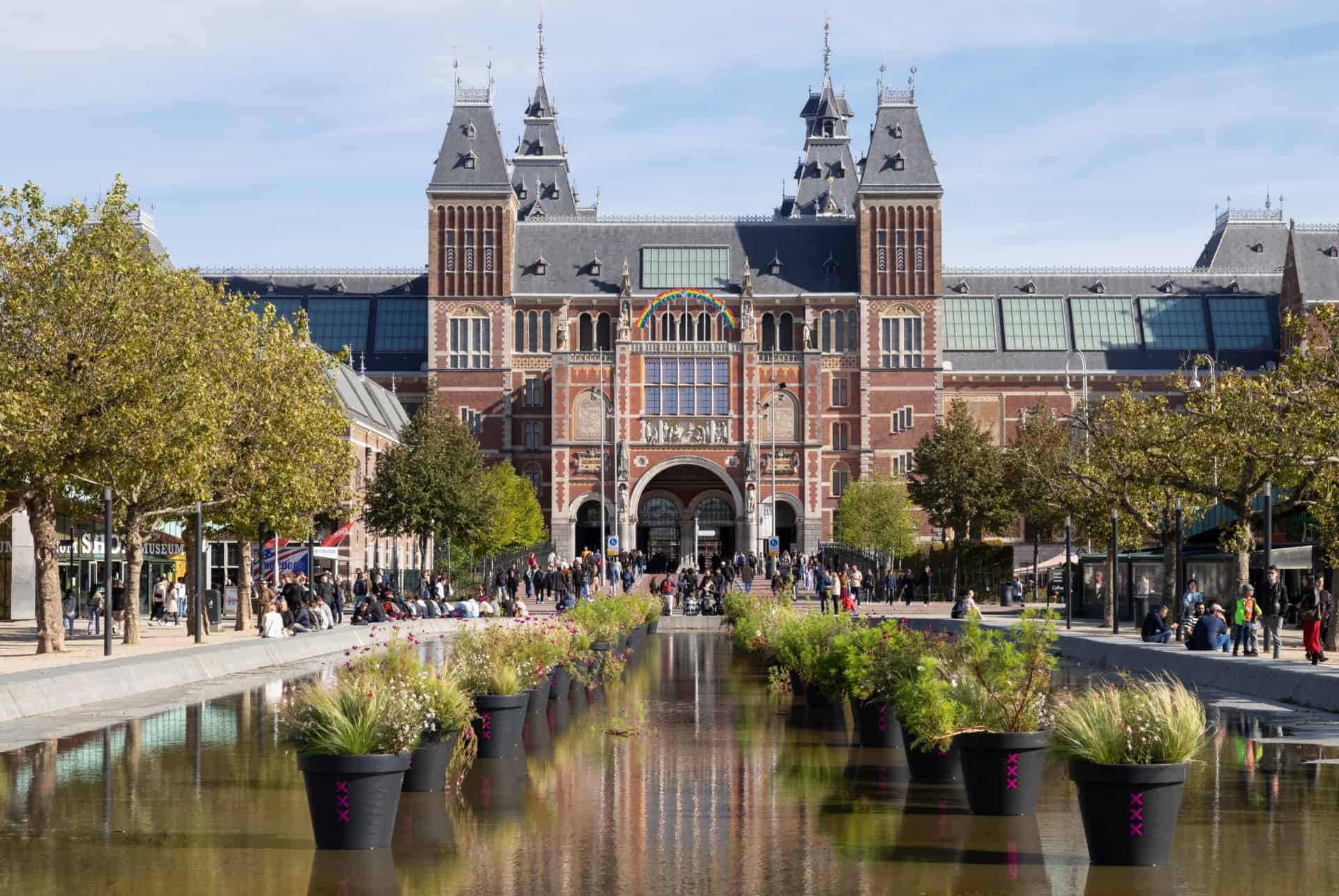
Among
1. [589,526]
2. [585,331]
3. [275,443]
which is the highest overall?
[585,331]

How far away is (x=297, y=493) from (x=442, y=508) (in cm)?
2166

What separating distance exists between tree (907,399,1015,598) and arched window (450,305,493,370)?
1095 inches

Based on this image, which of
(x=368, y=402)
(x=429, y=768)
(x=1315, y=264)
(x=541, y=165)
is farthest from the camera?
(x=541, y=165)

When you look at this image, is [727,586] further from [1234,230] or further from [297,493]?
[1234,230]

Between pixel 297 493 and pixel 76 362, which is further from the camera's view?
pixel 297 493

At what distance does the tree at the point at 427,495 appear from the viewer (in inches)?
2343

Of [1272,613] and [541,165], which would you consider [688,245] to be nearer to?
[541,165]

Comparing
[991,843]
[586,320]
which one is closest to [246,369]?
[991,843]

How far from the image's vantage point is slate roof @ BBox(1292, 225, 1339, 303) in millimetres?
85688

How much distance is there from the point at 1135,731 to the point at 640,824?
358 cm

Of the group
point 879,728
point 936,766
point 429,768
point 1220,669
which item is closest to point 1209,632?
point 1220,669

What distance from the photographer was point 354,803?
34.4ft

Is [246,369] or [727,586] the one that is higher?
[246,369]

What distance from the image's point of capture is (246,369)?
1506 inches
